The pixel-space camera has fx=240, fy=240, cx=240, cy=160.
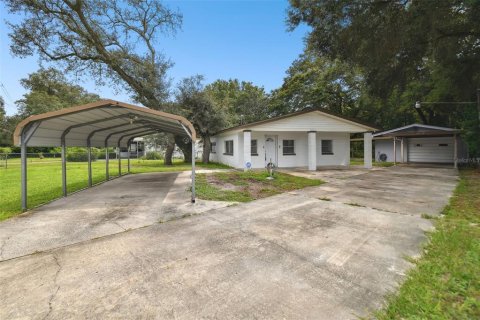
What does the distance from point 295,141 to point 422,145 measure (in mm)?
11865

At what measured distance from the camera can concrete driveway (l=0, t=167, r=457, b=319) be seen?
2166 millimetres

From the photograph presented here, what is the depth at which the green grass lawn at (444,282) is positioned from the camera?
206cm

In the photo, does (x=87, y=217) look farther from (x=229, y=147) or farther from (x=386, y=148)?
(x=386, y=148)

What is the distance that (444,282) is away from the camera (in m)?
2.49

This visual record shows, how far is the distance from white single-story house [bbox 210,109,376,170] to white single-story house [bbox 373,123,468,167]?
537cm

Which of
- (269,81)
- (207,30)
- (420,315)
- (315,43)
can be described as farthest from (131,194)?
(269,81)

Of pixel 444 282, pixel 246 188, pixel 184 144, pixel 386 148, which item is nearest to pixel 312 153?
pixel 246 188

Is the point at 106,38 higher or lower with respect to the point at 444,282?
higher

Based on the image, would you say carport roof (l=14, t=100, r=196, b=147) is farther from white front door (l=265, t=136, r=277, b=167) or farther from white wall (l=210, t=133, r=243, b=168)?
white front door (l=265, t=136, r=277, b=167)

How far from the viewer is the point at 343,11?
380 inches

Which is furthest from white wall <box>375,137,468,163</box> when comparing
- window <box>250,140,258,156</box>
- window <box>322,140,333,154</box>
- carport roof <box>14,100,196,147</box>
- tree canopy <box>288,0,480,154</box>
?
carport roof <box>14,100,196,147</box>

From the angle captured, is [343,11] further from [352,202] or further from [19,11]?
[19,11]

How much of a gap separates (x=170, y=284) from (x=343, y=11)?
11320 mm

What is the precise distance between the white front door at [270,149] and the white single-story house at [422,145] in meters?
9.96
